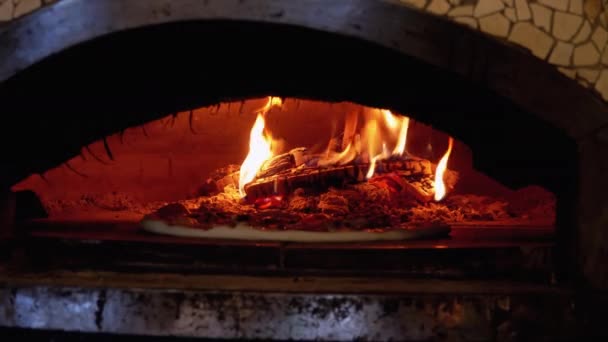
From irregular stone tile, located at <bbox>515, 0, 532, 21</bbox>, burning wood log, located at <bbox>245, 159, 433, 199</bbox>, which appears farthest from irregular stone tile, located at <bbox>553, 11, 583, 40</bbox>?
burning wood log, located at <bbox>245, 159, 433, 199</bbox>

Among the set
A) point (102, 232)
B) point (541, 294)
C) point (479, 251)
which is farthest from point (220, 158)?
point (541, 294)

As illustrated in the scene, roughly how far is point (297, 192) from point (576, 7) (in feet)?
5.16

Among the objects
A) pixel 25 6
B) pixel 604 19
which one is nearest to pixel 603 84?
pixel 604 19

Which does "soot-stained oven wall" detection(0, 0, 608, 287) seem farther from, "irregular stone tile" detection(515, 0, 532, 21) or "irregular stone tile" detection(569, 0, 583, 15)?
"irregular stone tile" detection(569, 0, 583, 15)

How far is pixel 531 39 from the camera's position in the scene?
2.37 metres

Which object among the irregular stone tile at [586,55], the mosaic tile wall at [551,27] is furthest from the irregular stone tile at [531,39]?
the irregular stone tile at [586,55]

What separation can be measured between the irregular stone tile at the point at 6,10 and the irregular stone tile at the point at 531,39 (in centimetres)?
183

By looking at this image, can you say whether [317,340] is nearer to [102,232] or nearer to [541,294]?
[541,294]

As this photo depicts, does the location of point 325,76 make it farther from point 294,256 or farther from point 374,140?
point 374,140

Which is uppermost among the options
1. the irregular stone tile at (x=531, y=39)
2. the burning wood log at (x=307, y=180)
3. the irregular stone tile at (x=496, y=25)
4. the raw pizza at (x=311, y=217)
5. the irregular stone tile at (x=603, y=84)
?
the irregular stone tile at (x=496, y=25)

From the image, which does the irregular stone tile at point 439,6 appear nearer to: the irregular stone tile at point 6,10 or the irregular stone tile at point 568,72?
the irregular stone tile at point 568,72

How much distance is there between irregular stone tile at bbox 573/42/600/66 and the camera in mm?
2381

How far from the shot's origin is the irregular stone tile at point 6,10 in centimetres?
248

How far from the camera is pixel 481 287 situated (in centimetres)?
234
